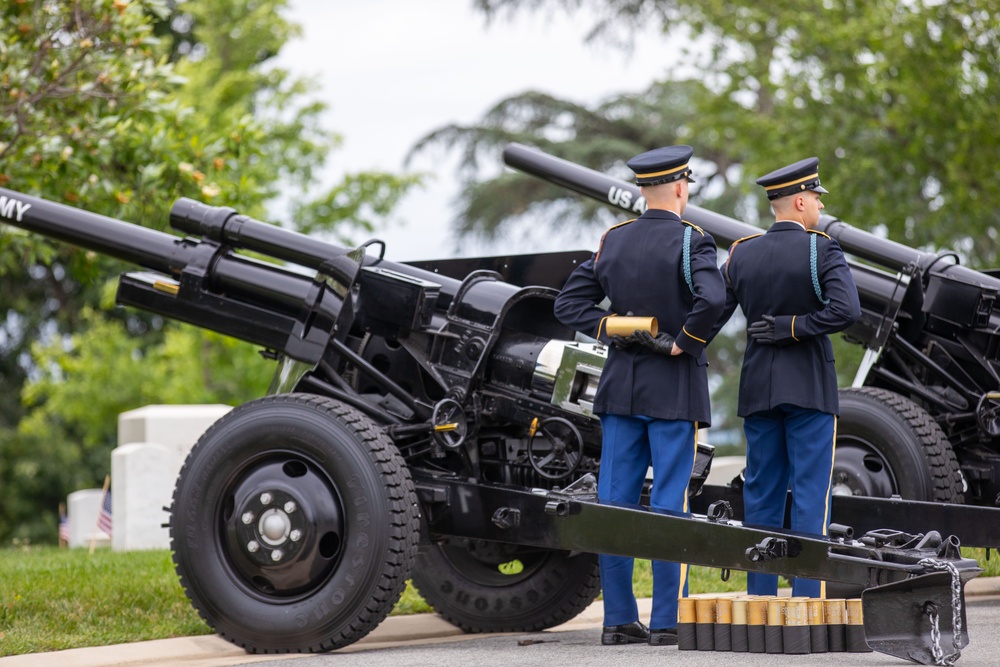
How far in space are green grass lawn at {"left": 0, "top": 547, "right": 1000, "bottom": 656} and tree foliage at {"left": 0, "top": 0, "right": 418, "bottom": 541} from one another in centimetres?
293

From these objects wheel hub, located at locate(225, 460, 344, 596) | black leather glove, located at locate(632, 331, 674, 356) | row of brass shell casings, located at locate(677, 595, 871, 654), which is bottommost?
row of brass shell casings, located at locate(677, 595, 871, 654)

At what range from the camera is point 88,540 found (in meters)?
13.1

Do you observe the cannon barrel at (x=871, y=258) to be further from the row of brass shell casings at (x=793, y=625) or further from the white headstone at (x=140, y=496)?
the white headstone at (x=140, y=496)

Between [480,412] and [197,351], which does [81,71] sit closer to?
[480,412]

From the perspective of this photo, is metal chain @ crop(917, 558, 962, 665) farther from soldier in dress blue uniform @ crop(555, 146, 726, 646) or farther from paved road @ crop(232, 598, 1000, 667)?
soldier in dress blue uniform @ crop(555, 146, 726, 646)

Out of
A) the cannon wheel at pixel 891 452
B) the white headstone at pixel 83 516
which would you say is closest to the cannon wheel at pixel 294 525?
the cannon wheel at pixel 891 452

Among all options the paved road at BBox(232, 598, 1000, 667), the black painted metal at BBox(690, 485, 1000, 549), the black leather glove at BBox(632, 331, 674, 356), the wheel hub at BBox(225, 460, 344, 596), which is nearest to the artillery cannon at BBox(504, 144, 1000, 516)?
the black painted metal at BBox(690, 485, 1000, 549)

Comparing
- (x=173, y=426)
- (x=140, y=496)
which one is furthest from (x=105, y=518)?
(x=173, y=426)

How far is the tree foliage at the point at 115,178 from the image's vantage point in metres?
9.45

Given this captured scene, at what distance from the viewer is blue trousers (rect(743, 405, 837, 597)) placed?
518cm

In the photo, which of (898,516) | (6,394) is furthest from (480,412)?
(6,394)

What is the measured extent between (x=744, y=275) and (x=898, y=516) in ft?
3.73

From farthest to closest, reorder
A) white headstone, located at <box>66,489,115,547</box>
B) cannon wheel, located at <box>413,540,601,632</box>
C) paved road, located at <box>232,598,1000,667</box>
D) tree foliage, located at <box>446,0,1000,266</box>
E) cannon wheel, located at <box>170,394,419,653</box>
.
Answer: tree foliage, located at <box>446,0,1000,266</box>
white headstone, located at <box>66,489,115,547</box>
cannon wheel, located at <box>413,540,601,632</box>
cannon wheel, located at <box>170,394,419,653</box>
paved road, located at <box>232,598,1000,667</box>

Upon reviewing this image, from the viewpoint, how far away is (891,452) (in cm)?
→ 639
